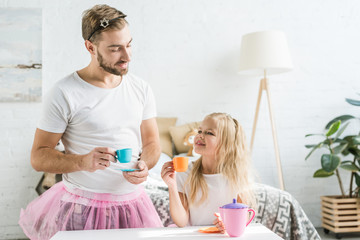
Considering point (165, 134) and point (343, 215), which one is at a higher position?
point (165, 134)

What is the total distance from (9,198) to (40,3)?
5.91 ft

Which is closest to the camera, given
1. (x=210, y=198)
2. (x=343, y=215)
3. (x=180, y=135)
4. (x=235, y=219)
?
(x=235, y=219)

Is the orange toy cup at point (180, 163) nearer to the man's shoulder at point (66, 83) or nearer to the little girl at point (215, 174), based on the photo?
the little girl at point (215, 174)

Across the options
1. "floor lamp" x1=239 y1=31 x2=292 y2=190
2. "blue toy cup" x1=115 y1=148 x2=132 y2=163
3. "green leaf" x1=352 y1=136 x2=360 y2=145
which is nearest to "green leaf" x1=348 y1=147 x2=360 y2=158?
"green leaf" x1=352 y1=136 x2=360 y2=145

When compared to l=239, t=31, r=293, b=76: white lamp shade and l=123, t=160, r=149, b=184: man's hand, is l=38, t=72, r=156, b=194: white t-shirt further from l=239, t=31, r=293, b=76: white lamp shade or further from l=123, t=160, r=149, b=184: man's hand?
l=239, t=31, r=293, b=76: white lamp shade

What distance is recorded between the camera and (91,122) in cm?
132

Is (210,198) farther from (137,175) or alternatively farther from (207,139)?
(137,175)

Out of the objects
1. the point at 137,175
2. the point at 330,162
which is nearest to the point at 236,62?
the point at 330,162

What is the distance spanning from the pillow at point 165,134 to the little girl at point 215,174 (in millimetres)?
1554

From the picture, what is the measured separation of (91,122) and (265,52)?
2.27m

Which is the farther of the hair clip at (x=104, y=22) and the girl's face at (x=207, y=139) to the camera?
the girl's face at (x=207, y=139)

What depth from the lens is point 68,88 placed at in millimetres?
1320

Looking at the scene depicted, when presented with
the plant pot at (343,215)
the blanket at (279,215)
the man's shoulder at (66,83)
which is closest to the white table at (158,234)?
the man's shoulder at (66,83)

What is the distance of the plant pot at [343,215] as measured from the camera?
316 cm
